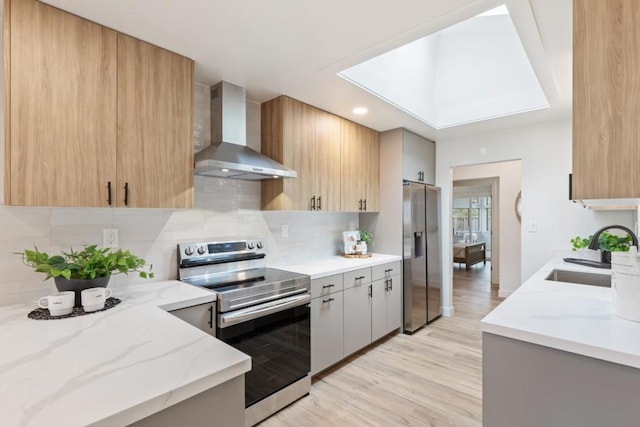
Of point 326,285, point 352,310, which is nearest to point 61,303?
point 326,285

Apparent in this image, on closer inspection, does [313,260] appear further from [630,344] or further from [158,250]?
[630,344]

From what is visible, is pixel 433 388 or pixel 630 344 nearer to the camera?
pixel 630 344

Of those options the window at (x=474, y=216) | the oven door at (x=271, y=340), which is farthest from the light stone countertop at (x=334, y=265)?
the window at (x=474, y=216)

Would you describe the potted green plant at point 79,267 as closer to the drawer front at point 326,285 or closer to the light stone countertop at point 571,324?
the drawer front at point 326,285

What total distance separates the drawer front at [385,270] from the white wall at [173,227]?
0.58m

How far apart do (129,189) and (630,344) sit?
91.7 inches

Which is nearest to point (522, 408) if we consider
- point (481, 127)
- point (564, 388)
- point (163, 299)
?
point (564, 388)

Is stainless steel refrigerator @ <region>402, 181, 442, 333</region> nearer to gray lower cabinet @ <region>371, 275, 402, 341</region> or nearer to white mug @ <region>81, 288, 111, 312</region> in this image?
gray lower cabinet @ <region>371, 275, 402, 341</region>

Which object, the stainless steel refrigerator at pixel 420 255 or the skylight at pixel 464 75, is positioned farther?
the stainless steel refrigerator at pixel 420 255

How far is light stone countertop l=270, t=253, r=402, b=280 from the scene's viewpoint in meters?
2.63

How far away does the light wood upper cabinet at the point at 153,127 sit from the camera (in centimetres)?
177

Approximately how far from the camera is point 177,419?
33.6 inches

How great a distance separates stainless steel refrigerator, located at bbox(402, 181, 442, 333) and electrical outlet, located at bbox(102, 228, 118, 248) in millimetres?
2706

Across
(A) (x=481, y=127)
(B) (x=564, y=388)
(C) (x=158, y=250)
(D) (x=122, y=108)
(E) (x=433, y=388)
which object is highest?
(A) (x=481, y=127)
